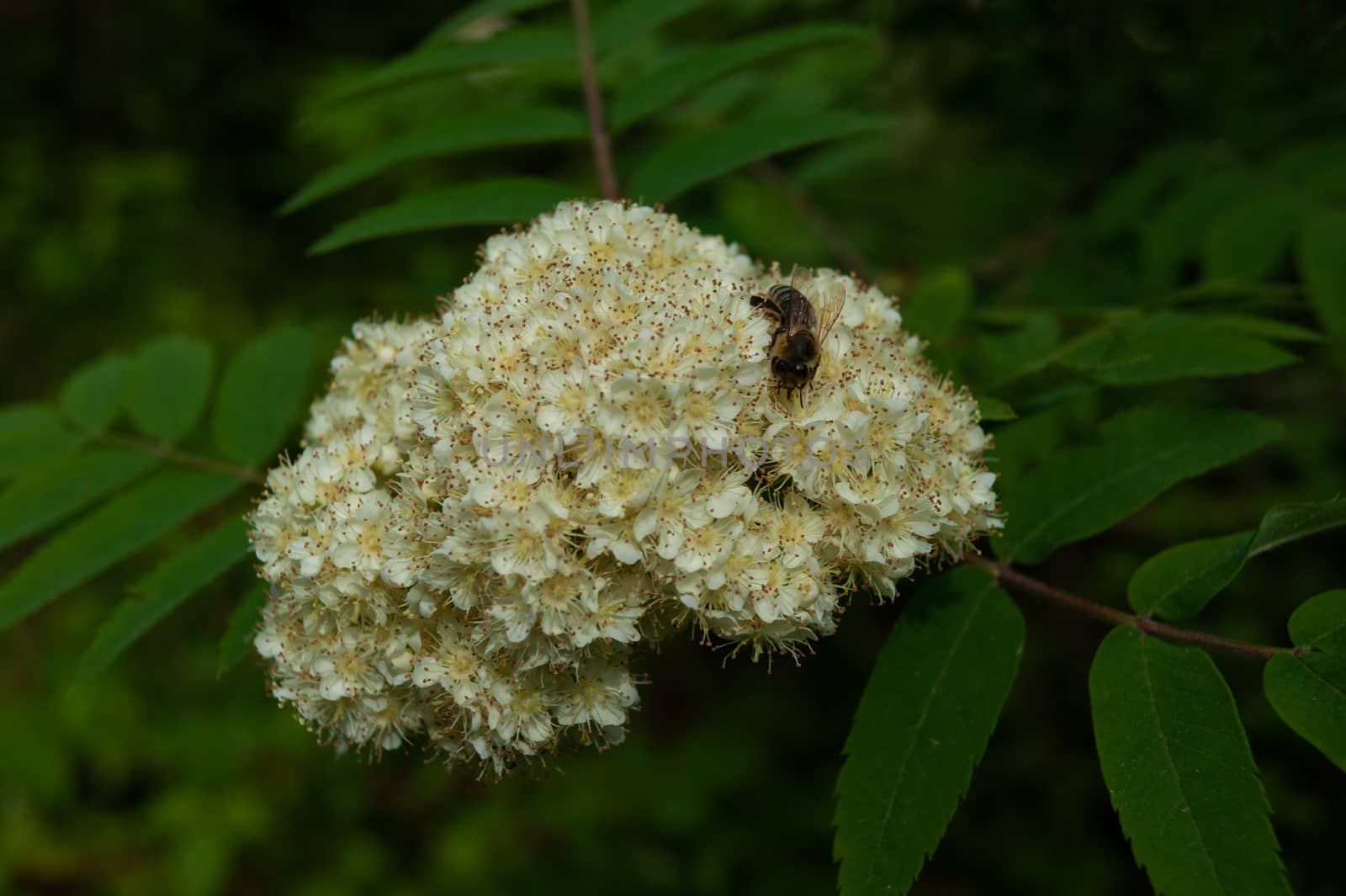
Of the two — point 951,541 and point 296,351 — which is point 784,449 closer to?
point 951,541

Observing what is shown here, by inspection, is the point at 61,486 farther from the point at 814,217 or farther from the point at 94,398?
the point at 814,217

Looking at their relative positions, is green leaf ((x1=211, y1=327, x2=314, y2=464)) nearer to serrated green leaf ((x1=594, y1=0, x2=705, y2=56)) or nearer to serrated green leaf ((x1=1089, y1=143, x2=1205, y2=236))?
serrated green leaf ((x1=594, y1=0, x2=705, y2=56))

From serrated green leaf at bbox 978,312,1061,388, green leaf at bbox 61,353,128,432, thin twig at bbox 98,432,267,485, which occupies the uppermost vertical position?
serrated green leaf at bbox 978,312,1061,388

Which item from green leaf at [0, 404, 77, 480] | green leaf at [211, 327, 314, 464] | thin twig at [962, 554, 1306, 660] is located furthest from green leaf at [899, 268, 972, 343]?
green leaf at [0, 404, 77, 480]

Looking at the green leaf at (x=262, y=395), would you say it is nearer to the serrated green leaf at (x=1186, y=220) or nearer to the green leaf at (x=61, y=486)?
the green leaf at (x=61, y=486)

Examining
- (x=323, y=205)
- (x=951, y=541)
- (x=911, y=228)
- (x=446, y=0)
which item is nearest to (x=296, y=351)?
(x=951, y=541)
